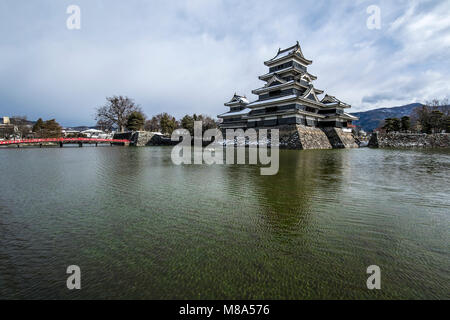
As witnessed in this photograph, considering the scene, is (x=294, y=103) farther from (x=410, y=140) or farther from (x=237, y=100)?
(x=410, y=140)

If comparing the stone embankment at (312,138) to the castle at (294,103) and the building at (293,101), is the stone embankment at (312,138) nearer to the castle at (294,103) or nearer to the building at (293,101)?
the castle at (294,103)

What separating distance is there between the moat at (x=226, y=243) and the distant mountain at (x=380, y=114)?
200 meters

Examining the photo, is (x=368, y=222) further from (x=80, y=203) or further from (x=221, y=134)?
(x=221, y=134)

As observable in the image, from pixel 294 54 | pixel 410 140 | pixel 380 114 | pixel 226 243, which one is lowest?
pixel 226 243

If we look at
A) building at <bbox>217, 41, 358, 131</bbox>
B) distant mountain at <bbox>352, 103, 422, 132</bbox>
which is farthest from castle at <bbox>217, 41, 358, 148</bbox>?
distant mountain at <bbox>352, 103, 422, 132</bbox>

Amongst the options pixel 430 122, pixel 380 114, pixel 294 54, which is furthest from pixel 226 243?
pixel 380 114

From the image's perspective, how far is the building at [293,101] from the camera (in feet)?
81.8

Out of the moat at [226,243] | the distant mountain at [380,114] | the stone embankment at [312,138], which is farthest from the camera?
the distant mountain at [380,114]

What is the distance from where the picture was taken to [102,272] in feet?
6.29

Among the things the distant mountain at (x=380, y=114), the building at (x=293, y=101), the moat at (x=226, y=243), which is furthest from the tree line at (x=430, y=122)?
the distant mountain at (x=380, y=114)

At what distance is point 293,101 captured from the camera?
79.7 feet

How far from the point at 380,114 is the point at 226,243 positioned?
236 metres

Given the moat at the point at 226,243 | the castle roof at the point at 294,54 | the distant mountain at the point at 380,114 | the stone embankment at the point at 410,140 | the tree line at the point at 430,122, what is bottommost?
the moat at the point at 226,243

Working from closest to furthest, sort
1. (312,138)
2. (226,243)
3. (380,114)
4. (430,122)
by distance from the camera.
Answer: (226,243) → (312,138) → (430,122) → (380,114)
